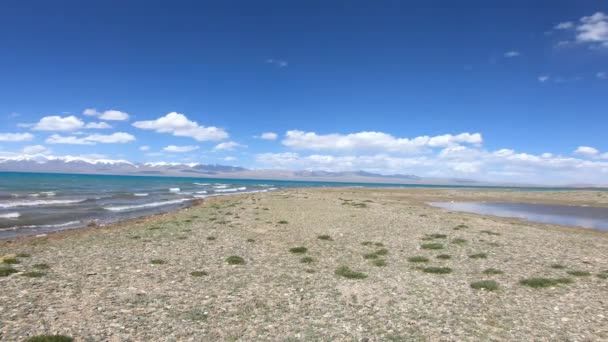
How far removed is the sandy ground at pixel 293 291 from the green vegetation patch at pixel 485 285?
0.35 metres

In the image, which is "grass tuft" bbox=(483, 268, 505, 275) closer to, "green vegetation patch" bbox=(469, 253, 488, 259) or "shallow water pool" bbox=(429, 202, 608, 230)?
"green vegetation patch" bbox=(469, 253, 488, 259)

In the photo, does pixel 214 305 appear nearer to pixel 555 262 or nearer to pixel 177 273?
pixel 177 273

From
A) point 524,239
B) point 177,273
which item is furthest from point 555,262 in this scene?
point 177,273

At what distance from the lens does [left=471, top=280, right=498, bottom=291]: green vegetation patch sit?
1777 centimetres

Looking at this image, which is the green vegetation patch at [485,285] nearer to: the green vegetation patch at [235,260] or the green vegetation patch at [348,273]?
the green vegetation patch at [348,273]

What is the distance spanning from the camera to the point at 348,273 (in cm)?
2031

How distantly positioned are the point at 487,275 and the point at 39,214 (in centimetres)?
5138

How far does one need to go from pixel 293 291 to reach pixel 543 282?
1191 cm

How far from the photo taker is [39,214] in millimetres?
48500

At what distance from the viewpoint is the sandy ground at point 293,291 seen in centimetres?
1298

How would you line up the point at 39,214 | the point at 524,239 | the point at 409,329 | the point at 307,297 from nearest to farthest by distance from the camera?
the point at 409,329, the point at 307,297, the point at 524,239, the point at 39,214

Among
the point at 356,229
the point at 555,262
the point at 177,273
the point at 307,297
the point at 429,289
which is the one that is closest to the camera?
the point at 307,297


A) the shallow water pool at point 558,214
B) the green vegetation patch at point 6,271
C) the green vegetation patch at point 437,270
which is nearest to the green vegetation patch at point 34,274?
the green vegetation patch at point 6,271

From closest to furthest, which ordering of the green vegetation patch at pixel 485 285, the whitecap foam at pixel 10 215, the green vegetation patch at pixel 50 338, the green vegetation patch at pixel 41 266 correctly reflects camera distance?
the green vegetation patch at pixel 50 338 < the green vegetation patch at pixel 485 285 < the green vegetation patch at pixel 41 266 < the whitecap foam at pixel 10 215
